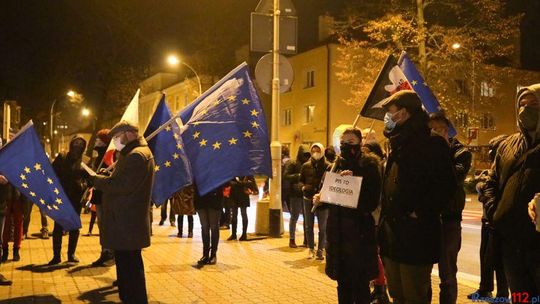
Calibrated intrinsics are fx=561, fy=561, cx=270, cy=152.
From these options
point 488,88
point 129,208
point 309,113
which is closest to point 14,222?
point 129,208

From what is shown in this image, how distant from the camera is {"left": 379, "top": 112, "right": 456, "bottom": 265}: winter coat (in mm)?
4062

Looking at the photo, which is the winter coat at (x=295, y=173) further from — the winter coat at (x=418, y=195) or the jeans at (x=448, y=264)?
the winter coat at (x=418, y=195)

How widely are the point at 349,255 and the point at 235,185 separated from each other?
712 cm

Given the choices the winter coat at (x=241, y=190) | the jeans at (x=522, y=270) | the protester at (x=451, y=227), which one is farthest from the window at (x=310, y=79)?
the jeans at (x=522, y=270)

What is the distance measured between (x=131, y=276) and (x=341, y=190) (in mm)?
2388

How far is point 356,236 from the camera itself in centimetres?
527

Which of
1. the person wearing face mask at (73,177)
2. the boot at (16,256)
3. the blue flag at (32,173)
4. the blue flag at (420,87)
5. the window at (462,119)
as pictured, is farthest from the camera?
the window at (462,119)

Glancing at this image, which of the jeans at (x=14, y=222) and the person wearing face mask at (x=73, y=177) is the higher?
the person wearing face mask at (x=73, y=177)

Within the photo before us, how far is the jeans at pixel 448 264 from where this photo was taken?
5844mm

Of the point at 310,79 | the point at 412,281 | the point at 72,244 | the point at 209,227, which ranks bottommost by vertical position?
the point at 72,244

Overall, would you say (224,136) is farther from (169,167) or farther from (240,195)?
(240,195)

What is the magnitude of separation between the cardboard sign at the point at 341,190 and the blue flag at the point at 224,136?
1802 millimetres

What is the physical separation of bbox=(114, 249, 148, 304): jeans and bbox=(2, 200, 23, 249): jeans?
14.6 feet

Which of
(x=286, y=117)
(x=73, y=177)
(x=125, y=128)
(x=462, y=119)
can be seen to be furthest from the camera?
(x=286, y=117)
